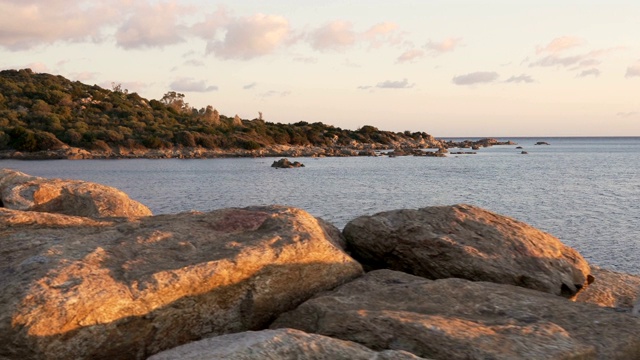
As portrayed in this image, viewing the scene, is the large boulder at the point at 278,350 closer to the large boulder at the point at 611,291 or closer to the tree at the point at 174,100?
the large boulder at the point at 611,291

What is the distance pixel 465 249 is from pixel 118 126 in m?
130

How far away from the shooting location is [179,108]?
623 feet

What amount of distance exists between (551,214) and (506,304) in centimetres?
3571

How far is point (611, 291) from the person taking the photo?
1381cm

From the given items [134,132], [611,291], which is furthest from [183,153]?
[611,291]

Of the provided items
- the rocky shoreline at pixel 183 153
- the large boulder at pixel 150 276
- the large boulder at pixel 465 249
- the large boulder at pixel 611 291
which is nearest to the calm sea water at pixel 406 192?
the large boulder at pixel 611 291

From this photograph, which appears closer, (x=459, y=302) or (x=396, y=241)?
(x=459, y=302)

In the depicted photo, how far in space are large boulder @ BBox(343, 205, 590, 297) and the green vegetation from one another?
111671 millimetres

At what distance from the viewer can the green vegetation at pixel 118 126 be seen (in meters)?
119

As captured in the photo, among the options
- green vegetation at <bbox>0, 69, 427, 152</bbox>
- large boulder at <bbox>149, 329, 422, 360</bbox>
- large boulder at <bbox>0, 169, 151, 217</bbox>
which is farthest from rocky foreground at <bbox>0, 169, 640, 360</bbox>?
green vegetation at <bbox>0, 69, 427, 152</bbox>

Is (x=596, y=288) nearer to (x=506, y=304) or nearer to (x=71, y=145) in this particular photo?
(x=506, y=304)

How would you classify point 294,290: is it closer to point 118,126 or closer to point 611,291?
point 611,291

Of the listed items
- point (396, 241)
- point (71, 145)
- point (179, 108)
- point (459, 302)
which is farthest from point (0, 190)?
point (179, 108)

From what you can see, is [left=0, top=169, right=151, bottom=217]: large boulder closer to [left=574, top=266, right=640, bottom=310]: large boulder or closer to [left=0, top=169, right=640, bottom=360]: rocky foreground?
[left=0, top=169, right=640, bottom=360]: rocky foreground
